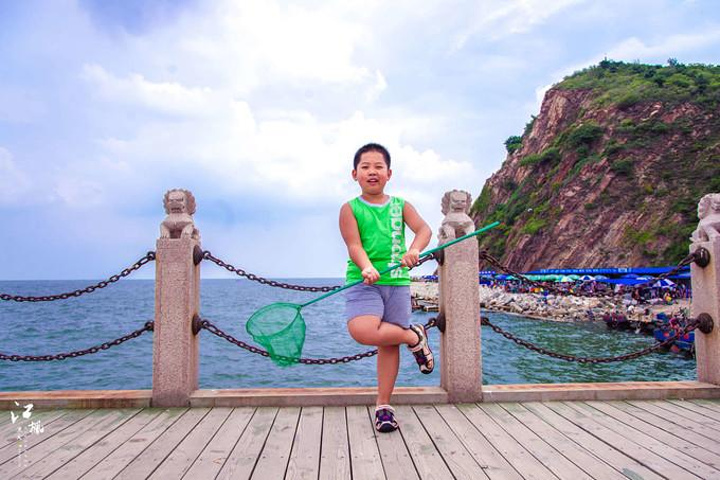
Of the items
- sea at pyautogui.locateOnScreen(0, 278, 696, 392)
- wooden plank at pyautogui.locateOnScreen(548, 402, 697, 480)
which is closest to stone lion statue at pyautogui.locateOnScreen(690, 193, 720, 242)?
wooden plank at pyautogui.locateOnScreen(548, 402, 697, 480)

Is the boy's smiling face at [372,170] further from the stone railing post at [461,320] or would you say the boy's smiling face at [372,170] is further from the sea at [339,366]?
the sea at [339,366]

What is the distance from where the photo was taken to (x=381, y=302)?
314 cm

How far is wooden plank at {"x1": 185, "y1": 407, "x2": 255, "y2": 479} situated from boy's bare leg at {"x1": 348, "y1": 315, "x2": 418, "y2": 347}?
0.97 metres

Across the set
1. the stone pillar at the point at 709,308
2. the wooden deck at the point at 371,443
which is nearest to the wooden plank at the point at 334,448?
the wooden deck at the point at 371,443

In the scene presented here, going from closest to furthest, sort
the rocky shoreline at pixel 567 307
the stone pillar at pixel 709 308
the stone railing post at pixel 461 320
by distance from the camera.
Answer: the stone railing post at pixel 461 320
the stone pillar at pixel 709 308
the rocky shoreline at pixel 567 307

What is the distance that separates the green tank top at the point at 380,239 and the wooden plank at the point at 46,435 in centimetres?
212

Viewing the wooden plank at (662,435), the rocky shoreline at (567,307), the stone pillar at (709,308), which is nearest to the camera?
the wooden plank at (662,435)

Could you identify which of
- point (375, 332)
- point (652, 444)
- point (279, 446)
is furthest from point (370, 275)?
point (652, 444)

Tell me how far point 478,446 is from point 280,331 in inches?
56.7

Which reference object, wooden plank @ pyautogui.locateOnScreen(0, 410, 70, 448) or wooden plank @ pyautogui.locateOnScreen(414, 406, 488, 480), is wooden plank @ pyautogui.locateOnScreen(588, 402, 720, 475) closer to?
wooden plank @ pyautogui.locateOnScreen(414, 406, 488, 480)

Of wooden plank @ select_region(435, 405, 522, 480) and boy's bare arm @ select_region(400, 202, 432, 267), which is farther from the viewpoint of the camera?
boy's bare arm @ select_region(400, 202, 432, 267)

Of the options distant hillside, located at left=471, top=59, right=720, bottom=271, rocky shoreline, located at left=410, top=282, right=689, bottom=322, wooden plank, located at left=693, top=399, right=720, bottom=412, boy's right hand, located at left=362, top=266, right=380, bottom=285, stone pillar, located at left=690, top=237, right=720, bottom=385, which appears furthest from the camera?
distant hillside, located at left=471, top=59, right=720, bottom=271

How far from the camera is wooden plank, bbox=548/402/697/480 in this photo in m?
2.49

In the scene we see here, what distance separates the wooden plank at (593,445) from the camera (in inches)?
97.8
